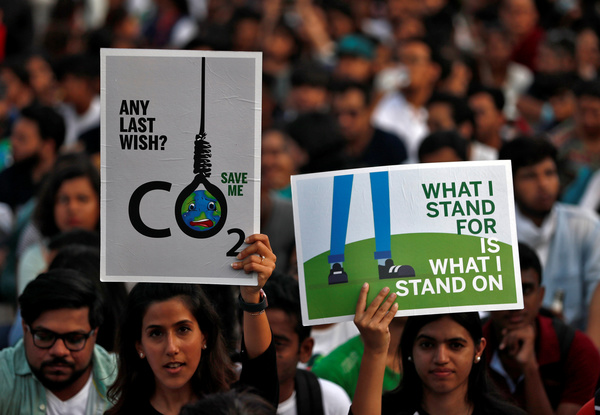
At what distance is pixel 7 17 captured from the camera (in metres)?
12.7

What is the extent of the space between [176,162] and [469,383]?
1536 millimetres

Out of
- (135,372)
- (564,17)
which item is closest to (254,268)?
(135,372)

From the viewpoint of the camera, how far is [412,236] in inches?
149

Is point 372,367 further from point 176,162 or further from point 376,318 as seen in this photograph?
point 176,162

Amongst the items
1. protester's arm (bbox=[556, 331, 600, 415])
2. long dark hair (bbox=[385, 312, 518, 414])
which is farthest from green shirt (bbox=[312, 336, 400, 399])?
protester's arm (bbox=[556, 331, 600, 415])

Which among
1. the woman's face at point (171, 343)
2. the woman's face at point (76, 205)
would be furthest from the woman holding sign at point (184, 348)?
the woman's face at point (76, 205)

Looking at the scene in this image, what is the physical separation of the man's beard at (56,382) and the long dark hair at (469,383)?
131cm

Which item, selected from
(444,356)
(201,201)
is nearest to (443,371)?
(444,356)

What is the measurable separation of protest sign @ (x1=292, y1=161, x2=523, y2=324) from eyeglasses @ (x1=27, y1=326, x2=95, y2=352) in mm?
1008

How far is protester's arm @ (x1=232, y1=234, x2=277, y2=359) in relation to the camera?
3.49 meters

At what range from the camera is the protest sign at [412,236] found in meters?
3.74

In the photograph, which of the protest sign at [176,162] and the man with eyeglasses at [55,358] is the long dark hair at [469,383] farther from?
the man with eyeglasses at [55,358]

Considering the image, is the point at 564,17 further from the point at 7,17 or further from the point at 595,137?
the point at 7,17

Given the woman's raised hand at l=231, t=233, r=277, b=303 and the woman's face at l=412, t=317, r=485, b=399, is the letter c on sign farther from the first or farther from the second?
the woman's face at l=412, t=317, r=485, b=399
